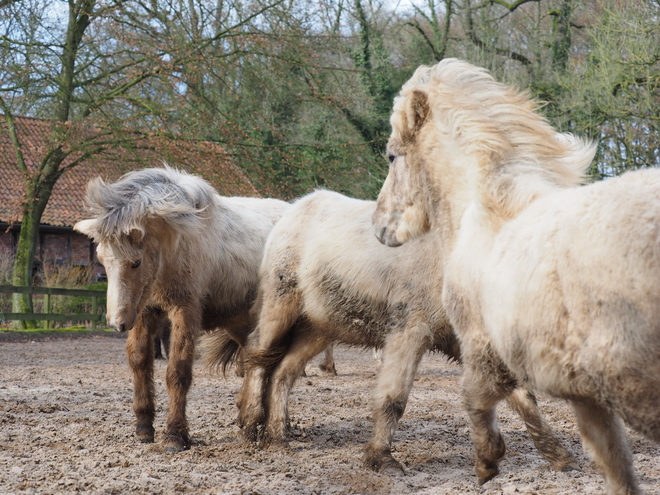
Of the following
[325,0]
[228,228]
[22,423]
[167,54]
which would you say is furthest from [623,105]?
[22,423]

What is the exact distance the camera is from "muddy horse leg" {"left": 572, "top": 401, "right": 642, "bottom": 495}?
11.0 feet

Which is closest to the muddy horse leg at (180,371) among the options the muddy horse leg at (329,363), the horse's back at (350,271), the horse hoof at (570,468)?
the horse's back at (350,271)

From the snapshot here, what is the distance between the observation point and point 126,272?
19.0 ft

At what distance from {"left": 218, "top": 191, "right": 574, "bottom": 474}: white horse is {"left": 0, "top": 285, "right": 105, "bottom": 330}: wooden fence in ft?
46.1

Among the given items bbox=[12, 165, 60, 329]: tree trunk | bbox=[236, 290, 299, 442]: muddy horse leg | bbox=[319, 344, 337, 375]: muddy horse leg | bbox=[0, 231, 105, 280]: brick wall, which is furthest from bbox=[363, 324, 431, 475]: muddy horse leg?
bbox=[0, 231, 105, 280]: brick wall

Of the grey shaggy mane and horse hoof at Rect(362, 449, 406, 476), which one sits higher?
the grey shaggy mane

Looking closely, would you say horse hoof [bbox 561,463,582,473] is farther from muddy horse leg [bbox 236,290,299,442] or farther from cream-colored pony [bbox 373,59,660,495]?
muddy horse leg [bbox 236,290,299,442]

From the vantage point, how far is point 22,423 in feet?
21.0

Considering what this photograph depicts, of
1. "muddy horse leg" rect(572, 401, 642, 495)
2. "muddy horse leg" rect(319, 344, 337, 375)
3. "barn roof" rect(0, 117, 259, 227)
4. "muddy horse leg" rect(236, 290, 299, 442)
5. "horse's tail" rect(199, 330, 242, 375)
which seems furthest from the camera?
"barn roof" rect(0, 117, 259, 227)

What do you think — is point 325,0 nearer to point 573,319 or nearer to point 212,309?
point 212,309

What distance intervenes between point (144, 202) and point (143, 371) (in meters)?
1.39

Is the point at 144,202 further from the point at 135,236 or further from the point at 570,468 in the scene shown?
the point at 570,468

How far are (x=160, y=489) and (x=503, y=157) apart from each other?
2.76 metres

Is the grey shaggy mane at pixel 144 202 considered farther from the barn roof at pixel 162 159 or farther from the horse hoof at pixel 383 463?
the barn roof at pixel 162 159
